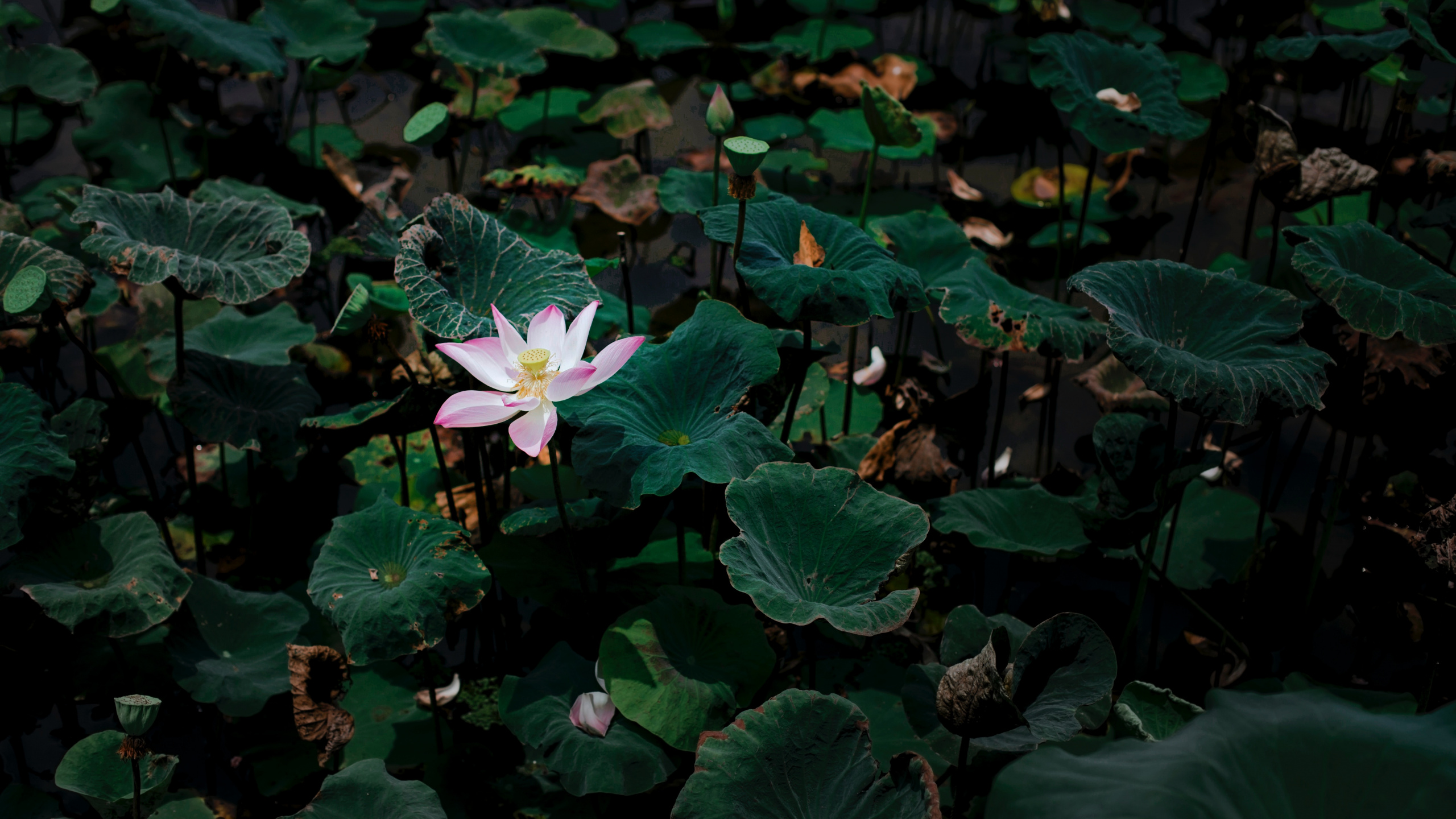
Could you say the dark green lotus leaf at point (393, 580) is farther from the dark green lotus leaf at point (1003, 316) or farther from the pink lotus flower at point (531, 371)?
the dark green lotus leaf at point (1003, 316)

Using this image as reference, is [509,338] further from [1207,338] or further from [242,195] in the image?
[242,195]

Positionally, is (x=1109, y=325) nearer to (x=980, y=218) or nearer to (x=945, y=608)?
(x=945, y=608)

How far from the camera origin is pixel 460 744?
1858 millimetres

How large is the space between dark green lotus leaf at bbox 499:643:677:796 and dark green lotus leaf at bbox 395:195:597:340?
0.61m

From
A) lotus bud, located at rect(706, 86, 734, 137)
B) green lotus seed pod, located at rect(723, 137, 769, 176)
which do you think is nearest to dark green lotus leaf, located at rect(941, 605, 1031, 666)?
green lotus seed pod, located at rect(723, 137, 769, 176)

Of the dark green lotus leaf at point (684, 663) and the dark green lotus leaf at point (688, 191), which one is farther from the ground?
the dark green lotus leaf at point (688, 191)

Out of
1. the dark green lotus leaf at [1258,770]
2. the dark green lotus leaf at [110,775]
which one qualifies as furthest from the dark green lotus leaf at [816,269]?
the dark green lotus leaf at [110,775]

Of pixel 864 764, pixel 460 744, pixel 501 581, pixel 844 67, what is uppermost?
pixel 844 67

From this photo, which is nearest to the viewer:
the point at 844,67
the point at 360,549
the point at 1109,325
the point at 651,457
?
the point at 651,457

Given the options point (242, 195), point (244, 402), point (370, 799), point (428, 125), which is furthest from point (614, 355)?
point (242, 195)

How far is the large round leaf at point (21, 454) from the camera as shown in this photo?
66.7 inches

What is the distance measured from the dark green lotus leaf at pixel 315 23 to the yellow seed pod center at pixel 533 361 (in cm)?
222

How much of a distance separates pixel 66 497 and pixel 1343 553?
2625 millimetres

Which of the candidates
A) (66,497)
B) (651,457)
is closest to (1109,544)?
(651,457)
